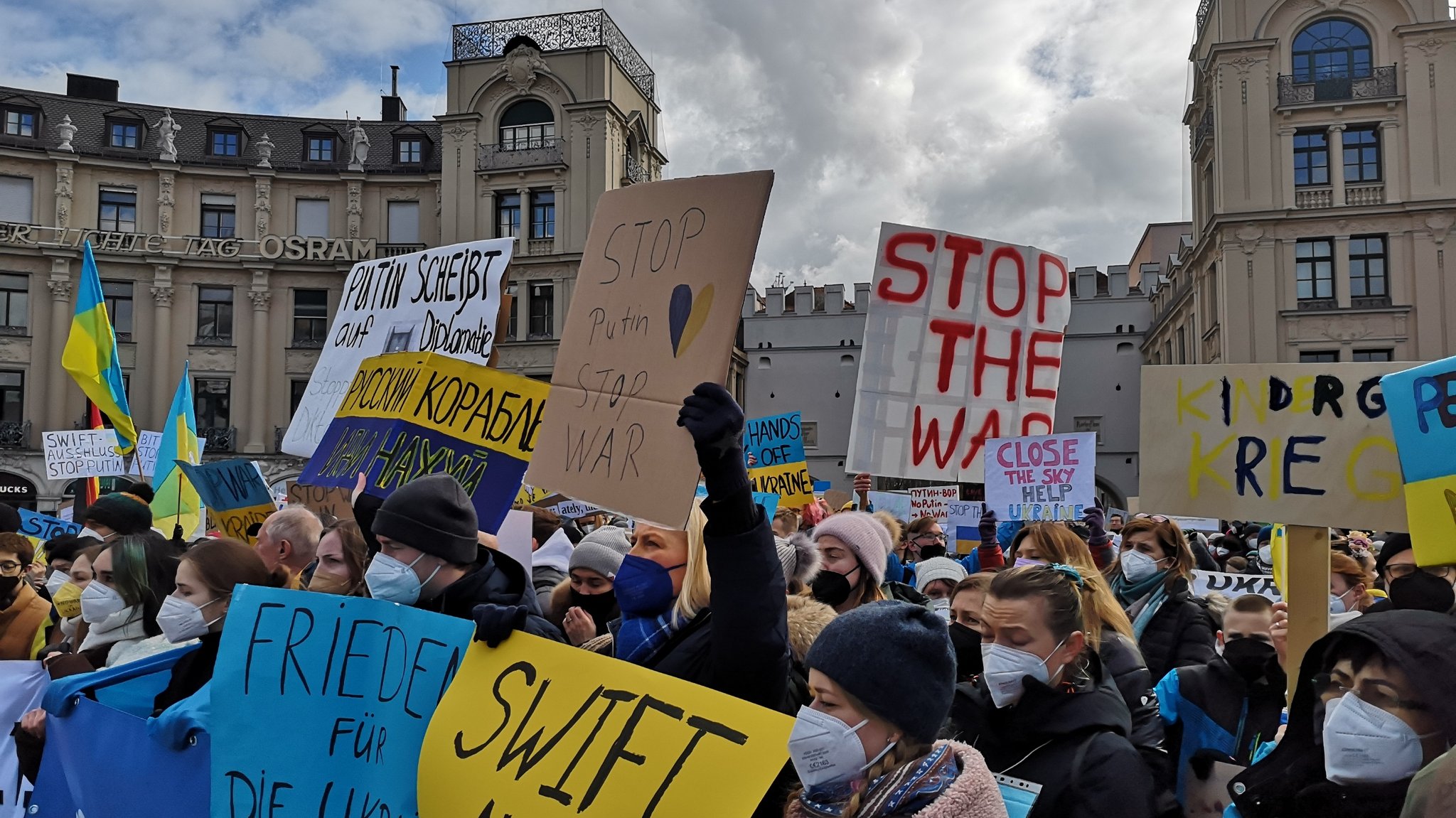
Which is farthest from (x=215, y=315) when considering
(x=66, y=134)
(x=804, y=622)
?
(x=804, y=622)

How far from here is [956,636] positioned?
3957mm

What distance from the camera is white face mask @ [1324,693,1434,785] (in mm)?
2168

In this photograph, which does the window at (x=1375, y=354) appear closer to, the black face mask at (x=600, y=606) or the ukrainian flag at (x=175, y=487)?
the ukrainian flag at (x=175, y=487)

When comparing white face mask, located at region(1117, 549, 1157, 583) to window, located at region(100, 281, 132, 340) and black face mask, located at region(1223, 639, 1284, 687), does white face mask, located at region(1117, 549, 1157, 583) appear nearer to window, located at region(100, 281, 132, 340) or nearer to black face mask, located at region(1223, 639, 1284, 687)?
black face mask, located at region(1223, 639, 1284, 687)

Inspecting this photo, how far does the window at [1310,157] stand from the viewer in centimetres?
3155

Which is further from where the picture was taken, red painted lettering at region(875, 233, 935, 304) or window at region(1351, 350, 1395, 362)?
window at region(1351, 350, 1395, 362)

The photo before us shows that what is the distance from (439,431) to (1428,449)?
3.85m

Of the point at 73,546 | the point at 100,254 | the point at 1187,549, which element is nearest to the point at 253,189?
the point at 100,254

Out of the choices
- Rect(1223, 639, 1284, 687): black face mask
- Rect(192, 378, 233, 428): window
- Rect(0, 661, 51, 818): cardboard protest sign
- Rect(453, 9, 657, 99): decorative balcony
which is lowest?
Rect(0, 661, 51, 818): cardboard protest sign

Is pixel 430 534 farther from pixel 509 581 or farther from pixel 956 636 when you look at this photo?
pixel 956 636

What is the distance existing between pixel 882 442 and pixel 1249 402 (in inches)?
130

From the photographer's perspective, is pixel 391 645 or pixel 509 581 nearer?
pixel 391 645

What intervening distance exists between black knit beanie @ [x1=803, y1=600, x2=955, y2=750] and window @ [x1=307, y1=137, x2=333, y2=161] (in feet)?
137

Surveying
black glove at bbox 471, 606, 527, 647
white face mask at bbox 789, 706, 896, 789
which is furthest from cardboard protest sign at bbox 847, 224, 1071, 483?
white face mask at bbox 789, 706, 896, 789
